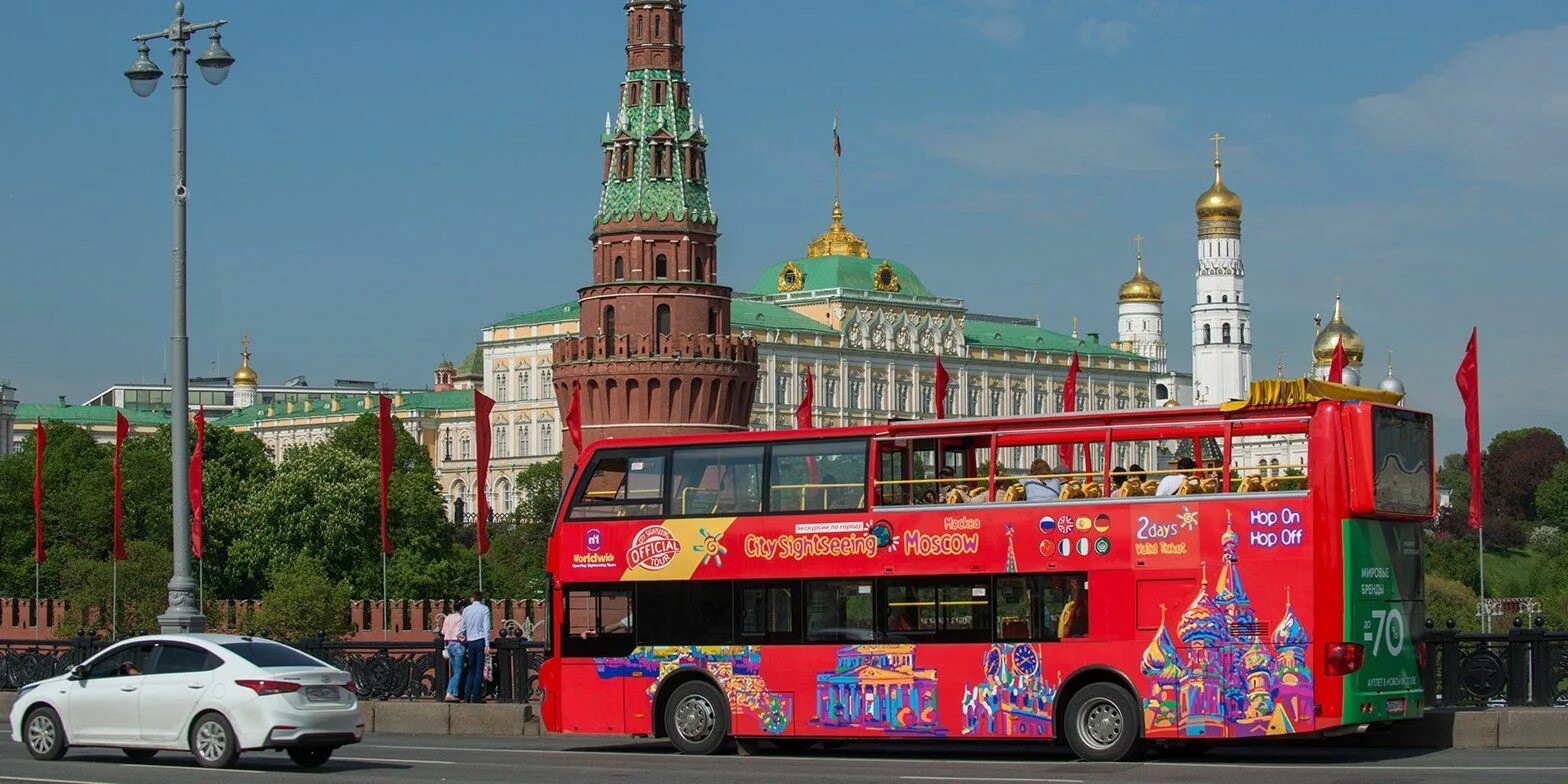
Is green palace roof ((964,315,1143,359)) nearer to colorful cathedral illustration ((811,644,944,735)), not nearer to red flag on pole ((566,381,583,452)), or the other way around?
red flag on pole ((566,381,583,452))

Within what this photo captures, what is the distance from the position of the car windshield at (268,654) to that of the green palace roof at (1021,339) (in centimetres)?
16070

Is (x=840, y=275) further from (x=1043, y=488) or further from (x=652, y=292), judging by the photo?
(x=1043, y=488)

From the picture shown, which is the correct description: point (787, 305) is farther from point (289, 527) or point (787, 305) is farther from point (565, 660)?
point (565, 660)

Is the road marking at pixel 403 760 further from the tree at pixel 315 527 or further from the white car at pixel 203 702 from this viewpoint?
the tree at pixel 315 527

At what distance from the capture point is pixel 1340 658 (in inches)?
975

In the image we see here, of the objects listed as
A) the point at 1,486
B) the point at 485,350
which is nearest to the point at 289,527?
the point at 1,486

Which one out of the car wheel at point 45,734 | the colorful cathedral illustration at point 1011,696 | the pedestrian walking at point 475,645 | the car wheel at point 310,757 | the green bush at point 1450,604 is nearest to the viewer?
the car wheel at point 310,757

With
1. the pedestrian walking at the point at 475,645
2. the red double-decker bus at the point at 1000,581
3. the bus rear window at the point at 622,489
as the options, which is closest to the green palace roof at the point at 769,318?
the pedestrian walking at the point at 475,645

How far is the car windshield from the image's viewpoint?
82.9 ft

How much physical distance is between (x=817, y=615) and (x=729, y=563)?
115 centimetres

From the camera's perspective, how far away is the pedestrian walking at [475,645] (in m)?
32.2

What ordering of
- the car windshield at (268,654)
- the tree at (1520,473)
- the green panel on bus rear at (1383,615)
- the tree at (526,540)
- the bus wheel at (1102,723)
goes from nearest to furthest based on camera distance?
the green panel on bus rear at (1383,615)
the car windshield at (268,654)
the bus wheel at (1102,723)
the tree at (526,540)
the tree at (1520,473)

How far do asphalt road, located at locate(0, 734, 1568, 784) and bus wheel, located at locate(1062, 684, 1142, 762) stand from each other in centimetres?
26

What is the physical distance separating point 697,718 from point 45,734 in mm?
7093
